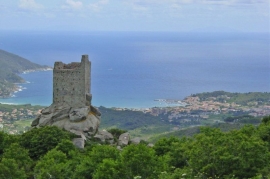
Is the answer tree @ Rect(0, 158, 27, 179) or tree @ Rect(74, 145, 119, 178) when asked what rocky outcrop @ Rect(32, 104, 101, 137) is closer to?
tree @ Rect(74, 145, 119, 178)

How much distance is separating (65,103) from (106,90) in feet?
343

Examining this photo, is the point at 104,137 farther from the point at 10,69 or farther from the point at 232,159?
the point at 10,69

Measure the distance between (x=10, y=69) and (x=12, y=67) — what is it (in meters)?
4.35

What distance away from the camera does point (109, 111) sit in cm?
8406

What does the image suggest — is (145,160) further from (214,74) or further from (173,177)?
(214,74)

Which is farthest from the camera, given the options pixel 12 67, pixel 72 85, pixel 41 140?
pixel 12 67

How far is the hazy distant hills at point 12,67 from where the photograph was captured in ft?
441

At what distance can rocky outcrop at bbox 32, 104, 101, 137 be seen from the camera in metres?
29.1

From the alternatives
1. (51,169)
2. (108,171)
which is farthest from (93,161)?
(108,171)

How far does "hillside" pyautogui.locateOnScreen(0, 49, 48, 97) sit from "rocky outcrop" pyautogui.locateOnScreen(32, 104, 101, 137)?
86.9 m

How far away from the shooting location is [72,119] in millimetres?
29016

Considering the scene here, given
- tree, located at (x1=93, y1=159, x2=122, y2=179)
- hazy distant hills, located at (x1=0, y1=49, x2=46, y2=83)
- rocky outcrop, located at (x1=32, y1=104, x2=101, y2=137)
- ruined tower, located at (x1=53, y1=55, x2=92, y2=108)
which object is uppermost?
hazy distant hills, located at (x1=0, y1=49, x2=46, y2=83)

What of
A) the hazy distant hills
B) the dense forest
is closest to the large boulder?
the dense forest

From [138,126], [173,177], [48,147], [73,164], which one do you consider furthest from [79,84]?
[138,126]
